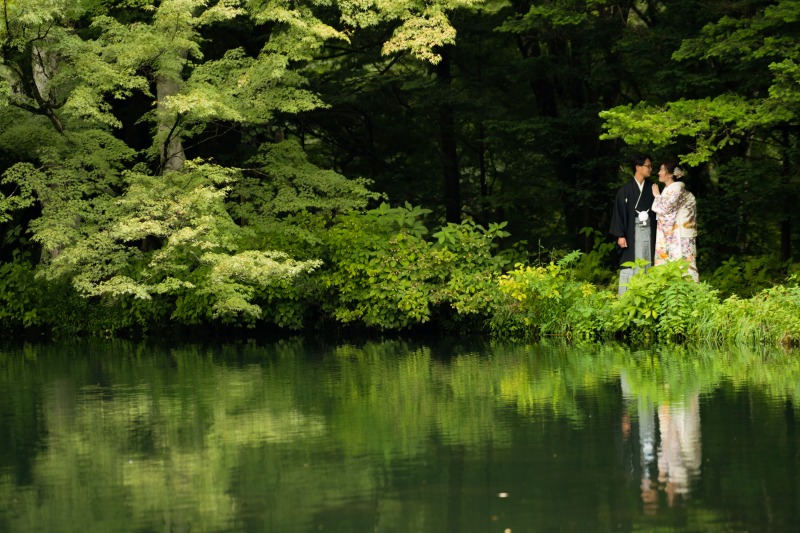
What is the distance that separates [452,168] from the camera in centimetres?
2539

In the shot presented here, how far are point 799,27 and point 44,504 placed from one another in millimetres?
11881

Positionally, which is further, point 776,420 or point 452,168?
point 452,168

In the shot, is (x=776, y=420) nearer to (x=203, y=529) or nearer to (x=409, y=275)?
(x=203, y=529)

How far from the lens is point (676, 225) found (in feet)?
49.6

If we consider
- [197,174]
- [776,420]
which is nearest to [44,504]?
[776,420]

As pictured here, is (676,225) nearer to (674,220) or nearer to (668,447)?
(674,220)

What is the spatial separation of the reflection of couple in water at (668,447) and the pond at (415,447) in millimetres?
21

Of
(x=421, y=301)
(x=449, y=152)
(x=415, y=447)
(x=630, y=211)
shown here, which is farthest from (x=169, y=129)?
(x=415, y=447)

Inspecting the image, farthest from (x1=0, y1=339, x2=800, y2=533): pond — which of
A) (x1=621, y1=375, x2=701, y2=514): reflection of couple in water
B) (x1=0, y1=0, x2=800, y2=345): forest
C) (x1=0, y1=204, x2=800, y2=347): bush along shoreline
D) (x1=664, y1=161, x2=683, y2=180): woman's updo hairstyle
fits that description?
(x1=0, y1=0, x2=800, y2=345): forest

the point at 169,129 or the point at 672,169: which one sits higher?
the point at 169,129

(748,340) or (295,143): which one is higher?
(295,143)

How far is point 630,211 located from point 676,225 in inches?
24.4

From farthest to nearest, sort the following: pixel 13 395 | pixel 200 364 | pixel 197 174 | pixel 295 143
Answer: pixel 295 143 < pixel 197 174 < pixel 200 364 < pixel 13 395

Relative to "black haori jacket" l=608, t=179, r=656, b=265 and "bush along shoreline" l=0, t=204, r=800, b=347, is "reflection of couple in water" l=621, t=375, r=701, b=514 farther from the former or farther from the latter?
"black haori jacket" l=608, t=179, r=656, b=265
